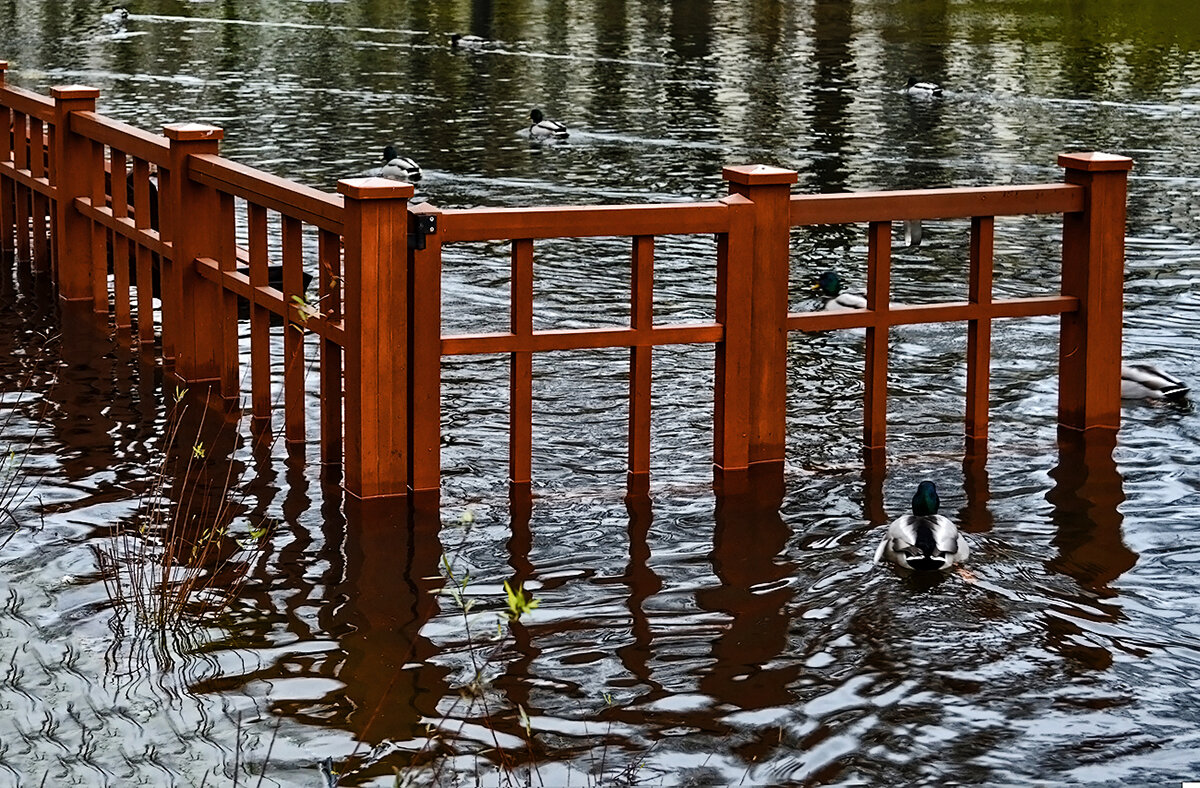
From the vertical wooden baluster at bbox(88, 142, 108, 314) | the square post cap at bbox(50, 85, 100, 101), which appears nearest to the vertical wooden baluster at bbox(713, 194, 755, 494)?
the vertical wooden baluster at bbox(88, 142, 108, 314)

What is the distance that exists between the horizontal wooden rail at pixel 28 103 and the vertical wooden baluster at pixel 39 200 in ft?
0.33

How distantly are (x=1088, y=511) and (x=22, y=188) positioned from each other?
26.9 feet

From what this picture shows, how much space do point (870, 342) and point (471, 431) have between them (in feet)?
7.32

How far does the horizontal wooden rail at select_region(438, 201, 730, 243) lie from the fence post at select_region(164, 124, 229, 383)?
2.01 m

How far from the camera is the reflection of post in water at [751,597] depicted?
6043 millimetres

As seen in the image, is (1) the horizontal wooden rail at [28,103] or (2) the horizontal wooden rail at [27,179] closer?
(1) the horizontal wooden rail at [28,103]

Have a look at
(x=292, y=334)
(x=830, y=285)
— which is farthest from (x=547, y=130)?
(x=292, y=334)

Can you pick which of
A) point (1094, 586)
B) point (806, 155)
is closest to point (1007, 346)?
point (1094, 586)

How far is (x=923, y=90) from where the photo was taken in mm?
27922

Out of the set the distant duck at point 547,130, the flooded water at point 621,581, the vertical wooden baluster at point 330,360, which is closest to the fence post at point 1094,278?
the flooded water at point 621,581

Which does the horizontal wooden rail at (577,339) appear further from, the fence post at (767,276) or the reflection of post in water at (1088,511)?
the reflection of post in water at (1088,511)

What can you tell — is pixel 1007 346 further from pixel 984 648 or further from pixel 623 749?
pixel 623 749

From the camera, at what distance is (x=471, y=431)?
9391mm

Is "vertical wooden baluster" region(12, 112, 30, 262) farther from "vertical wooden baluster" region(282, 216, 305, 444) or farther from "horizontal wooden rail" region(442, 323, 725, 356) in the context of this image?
"horizontal wooden rail" region(442, 323, 725, 356)
